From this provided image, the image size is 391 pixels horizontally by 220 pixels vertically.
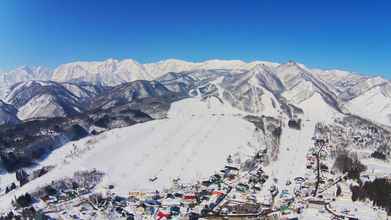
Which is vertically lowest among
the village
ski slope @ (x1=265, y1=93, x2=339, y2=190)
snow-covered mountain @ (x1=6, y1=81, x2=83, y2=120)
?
the village

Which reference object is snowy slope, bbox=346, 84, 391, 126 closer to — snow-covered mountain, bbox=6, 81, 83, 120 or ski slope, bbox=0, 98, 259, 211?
ski slope, bbox=0, 98, 259, 211

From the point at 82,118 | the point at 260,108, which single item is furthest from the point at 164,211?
the point at 260,108

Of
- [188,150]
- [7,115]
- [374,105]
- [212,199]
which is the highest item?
[374,105]

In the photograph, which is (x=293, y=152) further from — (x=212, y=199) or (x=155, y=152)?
(x=212, y=199)

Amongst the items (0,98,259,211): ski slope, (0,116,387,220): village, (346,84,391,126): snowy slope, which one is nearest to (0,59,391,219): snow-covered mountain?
(0,98,259,211): ski slope

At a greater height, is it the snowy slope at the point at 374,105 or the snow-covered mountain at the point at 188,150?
the snowy slope at the point at 374,105

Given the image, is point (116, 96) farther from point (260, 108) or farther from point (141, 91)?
point (260, 108)

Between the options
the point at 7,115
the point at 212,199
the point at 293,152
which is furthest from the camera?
the point at 7,115

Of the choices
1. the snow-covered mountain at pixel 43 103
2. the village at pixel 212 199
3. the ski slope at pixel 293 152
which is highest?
the snow-covered mountain at pixel 43 103

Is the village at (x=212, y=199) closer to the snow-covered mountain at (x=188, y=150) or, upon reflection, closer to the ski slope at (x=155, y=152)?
the snow-covered mountain at (x=188, y=150)

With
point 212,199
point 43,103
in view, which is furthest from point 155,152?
point 43,103

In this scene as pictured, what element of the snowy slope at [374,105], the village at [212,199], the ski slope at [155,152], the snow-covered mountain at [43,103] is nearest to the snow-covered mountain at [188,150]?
the ski slope at [155,152]
